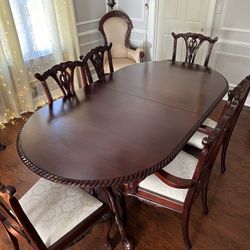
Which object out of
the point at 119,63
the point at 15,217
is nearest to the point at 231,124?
the point at 15,217

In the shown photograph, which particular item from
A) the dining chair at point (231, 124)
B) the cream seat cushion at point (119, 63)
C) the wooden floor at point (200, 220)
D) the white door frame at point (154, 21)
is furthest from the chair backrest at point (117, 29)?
the wooden floor at point (200, 220)

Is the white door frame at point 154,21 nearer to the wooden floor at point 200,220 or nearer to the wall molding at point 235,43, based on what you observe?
the wall molding at point 235,43

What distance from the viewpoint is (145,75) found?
2.02 metres

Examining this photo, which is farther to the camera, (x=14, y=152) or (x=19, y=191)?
(x=14, y=152)

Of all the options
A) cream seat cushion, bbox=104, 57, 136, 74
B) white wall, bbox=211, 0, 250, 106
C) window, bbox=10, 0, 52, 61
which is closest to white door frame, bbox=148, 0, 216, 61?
white wall, bbox=211, 0, 250, 106

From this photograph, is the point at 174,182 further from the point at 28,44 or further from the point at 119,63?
the point at 28,44

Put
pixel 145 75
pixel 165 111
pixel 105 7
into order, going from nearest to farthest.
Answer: pixel 165 111 < pixel 145 75 < pixel 105 7

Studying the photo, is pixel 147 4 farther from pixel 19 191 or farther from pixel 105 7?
pixel 19 191

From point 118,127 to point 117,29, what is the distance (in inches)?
95.0

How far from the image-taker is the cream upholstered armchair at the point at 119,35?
10.6ft

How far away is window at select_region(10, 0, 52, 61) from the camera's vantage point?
2.56 metres

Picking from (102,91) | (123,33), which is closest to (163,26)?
(123,33)

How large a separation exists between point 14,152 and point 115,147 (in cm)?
155

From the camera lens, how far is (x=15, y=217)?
0.90m
